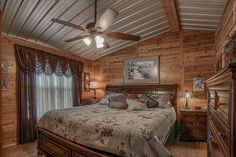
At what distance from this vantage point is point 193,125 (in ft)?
13.6

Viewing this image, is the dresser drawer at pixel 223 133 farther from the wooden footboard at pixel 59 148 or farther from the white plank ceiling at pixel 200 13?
the white plank ceiling at pixel 200 13

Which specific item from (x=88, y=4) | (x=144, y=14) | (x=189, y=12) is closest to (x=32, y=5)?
(x=88, y=4)

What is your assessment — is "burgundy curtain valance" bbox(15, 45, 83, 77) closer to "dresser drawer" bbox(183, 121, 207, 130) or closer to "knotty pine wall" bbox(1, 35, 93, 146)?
"knotty pine wall" bbox(1, 35, 93, 146)

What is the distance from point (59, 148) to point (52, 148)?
0.24 meters

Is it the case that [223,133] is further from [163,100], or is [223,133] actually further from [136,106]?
[163,100]

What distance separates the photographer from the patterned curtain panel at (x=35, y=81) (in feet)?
12.9

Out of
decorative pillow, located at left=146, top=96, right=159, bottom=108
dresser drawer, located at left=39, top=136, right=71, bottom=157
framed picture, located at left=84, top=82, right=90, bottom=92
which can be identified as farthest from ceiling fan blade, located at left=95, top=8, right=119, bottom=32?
framed picture, located at left=84, top=82, right=90, bottom=92

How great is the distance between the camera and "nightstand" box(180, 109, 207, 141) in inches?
160

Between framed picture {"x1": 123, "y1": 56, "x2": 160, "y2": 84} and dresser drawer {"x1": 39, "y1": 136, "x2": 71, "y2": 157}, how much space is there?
2973 mm

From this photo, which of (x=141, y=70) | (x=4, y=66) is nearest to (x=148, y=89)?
(x=141, y=70)

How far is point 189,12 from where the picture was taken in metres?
3.66

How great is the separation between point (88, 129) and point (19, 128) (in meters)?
2.35

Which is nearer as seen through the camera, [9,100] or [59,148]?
[59,148]

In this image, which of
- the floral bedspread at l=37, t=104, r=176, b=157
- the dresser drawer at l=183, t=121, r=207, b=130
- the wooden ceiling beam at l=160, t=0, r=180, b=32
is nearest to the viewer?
the floral bedspread at l=37, t=104, r=176, b=157
